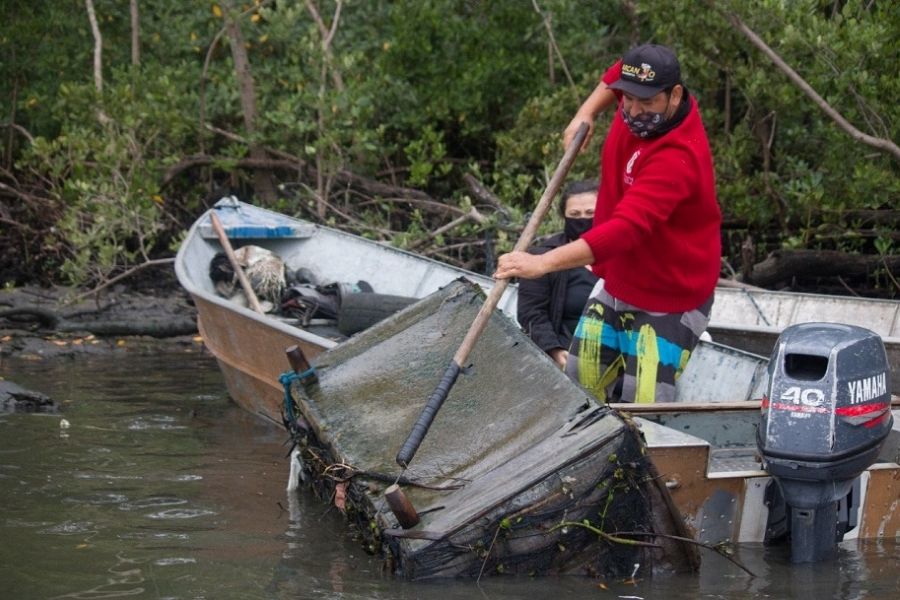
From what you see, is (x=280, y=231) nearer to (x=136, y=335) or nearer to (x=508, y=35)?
(x=136, y=335)

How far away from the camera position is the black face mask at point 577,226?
237 inches

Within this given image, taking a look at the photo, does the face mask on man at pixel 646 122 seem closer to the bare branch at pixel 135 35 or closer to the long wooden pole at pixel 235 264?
the long wooden pole at pixel 235 264

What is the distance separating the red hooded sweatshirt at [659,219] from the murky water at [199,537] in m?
1.05

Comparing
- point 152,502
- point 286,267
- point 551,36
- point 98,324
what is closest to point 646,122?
point 152,502

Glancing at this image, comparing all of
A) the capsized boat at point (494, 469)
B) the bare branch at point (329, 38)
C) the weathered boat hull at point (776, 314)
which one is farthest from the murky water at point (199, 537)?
the bare branch at point (329, 38)

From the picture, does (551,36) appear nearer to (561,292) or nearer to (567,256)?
(561,292)

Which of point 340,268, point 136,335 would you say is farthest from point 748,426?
point 136,335

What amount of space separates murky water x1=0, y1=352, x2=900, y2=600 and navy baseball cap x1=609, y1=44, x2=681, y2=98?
1.73 metres

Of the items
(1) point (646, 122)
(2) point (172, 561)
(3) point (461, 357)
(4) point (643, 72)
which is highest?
(4) point (643, 72)

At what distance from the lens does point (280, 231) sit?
986 centimetres

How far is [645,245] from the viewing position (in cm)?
476

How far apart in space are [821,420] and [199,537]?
248 centimetres

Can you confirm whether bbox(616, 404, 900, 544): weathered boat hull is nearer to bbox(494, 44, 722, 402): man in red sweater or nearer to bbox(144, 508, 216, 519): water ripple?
bbox(494, 44, 722, 402): man in red sweater

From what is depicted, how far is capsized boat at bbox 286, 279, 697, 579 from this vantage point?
412 centimetres
